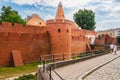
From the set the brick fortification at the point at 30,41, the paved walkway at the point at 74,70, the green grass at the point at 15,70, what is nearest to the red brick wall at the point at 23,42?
the brick fortification at the point at 30,41

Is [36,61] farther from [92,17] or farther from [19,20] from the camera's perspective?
[92,17]

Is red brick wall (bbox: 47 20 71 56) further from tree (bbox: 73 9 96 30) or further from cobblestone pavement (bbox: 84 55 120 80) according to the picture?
tree (bbox: 73 9 96 30)

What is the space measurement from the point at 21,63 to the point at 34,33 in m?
5.00

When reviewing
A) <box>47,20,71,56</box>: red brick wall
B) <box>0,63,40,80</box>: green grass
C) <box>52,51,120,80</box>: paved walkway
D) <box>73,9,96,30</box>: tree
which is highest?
<box>73,9,96,30</box>: tree

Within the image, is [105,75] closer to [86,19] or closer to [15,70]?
[15,70]

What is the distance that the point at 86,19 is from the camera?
6444cm

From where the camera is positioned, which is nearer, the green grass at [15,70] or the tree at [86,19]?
the green grass at [15,70]

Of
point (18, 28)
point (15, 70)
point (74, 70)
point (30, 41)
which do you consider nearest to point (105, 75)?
point (74, 70)

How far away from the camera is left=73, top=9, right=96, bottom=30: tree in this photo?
2537 inches

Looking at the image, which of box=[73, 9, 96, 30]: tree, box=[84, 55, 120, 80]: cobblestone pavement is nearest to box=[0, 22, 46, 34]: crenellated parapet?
box=[84, 55, 120, 80]: cobblestone pavement

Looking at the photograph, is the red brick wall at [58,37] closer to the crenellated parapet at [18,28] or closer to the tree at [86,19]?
the crenellated parapet at [18,28]

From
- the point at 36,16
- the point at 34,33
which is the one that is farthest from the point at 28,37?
the point at 36,16

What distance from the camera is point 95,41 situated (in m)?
54.6

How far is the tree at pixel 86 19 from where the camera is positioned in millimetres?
64438
